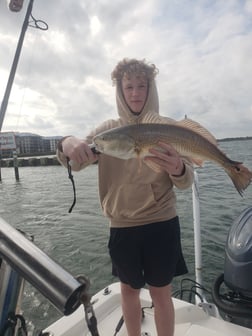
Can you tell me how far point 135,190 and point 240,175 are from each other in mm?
833

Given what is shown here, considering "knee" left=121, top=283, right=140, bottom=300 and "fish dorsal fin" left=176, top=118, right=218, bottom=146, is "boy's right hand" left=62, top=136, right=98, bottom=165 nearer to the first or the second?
"fish dorsal fin" left=176, top=118, right=218, bottom=146

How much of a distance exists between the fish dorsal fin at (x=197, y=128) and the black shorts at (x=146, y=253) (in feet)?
2.44

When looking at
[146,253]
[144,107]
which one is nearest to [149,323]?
Answer: [146,253]

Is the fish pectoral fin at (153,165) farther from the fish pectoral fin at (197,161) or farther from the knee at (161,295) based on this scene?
the knee at (161,295)

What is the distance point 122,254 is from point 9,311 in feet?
3.62

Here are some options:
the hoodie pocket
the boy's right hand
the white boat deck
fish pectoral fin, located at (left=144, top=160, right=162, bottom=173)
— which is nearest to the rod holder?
the boy's right hand

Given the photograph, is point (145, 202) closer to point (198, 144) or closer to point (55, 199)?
point (198, 144)

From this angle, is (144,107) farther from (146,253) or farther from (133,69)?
(146,253)

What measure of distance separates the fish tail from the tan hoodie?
356 mm

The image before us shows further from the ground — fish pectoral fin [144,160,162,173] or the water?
fish pectoral fin [144,160,162,173]

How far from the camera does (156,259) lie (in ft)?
7.48

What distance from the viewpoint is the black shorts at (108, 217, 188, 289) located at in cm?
228

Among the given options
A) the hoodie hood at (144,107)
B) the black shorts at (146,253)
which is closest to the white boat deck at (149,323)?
the black shorts at (146,253)

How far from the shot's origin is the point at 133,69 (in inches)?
94.0
